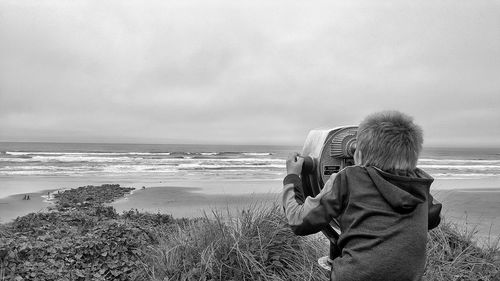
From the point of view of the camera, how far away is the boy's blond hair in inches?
79.7

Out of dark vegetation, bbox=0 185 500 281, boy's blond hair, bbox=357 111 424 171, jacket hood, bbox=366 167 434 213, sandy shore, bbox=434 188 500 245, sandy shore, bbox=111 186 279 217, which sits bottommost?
sandy shore, bbox=434 188 500 245

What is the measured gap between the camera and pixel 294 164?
250 cm

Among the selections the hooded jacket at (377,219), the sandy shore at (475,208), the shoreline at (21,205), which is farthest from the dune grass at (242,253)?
the shoreline at (21,205)

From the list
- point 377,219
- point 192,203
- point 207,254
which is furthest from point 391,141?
point 192,203

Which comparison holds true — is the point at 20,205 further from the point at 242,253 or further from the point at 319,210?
the point at 319,210

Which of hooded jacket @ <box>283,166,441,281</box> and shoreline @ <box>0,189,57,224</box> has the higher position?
hooded jacket @ <box>283,166,441,281</box>

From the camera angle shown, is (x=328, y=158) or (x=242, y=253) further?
(x=242, y=253)

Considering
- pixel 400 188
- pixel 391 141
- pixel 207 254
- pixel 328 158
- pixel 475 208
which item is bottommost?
pixel 475 208

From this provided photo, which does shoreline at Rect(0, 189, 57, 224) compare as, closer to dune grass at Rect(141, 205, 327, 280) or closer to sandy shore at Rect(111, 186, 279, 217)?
sandy shore at Rect(111, 186, 279, 217)

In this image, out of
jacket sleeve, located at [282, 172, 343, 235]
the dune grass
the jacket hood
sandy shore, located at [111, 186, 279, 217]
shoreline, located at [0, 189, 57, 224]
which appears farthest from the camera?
sandy shore, located at [111, 186, 279, 217]

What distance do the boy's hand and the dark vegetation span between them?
53.4 inches

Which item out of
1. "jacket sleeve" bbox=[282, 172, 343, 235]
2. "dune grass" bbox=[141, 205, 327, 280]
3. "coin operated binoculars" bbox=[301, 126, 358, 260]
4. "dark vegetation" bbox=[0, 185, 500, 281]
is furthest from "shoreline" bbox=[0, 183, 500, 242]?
"jacket sleeve" bbox=[282, 172, 343, 235]

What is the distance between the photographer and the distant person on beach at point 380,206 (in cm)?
198

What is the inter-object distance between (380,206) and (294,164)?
0.66 metres
